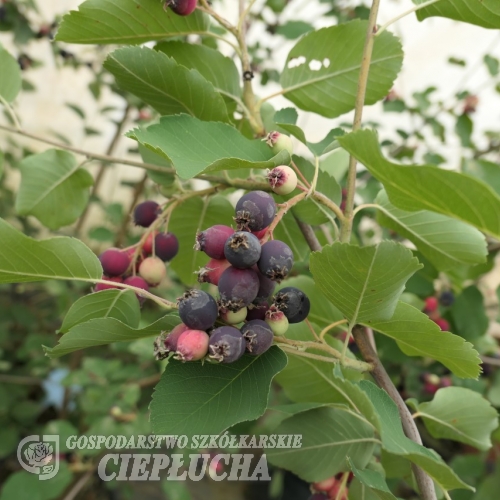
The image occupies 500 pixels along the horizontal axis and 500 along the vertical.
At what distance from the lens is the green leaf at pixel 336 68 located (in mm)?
625

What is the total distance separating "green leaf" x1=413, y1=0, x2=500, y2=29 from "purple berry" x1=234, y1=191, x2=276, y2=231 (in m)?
0.35

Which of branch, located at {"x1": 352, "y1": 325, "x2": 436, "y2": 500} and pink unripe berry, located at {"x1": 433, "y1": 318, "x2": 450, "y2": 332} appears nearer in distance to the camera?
branch, located at {"x1": 352, "y1": 325, "x2": 436, "y2": 500}

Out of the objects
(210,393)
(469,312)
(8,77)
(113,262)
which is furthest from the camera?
(469,312)

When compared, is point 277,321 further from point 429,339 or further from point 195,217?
point 195,217

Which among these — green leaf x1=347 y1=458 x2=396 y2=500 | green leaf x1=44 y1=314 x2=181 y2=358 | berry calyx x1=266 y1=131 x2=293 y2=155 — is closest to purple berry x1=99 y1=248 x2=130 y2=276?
green leaf x1=44 y1=314 x2=181 y2=358

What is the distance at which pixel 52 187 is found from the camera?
745 mm

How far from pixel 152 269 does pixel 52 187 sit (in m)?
0.28

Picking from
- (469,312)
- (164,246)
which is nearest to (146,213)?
(164,246)

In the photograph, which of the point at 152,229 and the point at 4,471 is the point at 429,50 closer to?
the point at 152,229

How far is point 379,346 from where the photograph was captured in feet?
2.82

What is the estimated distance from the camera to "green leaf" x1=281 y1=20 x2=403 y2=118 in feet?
2.05

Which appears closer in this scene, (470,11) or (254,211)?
(254,211)

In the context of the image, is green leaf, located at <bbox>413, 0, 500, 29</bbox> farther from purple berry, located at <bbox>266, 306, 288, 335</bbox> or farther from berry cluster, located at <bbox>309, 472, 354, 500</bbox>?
berry cluster, located at <bbox>309, 472, 354, 500</bbox>

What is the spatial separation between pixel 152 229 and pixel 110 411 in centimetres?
79
